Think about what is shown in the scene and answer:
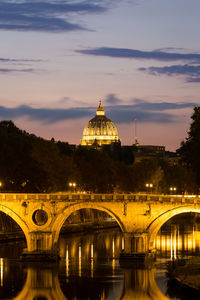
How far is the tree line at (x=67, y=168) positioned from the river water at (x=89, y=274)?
37.0ft

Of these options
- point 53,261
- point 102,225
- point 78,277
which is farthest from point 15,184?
point 78,277

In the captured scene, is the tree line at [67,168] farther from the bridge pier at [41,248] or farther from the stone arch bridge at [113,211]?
the bridge pier at [41,248]

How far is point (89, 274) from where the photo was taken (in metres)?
81.2

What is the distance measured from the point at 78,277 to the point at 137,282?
474cm

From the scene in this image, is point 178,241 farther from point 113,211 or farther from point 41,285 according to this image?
point 41,285

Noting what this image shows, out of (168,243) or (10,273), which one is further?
(168,243)

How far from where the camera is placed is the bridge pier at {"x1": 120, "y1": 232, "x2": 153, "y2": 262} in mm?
88081

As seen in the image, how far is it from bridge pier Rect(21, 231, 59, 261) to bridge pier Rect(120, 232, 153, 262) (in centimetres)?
613

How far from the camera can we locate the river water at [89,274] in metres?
73.8

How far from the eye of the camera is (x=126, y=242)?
88.6 m

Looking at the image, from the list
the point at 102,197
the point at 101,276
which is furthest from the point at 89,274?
the point at 102,197

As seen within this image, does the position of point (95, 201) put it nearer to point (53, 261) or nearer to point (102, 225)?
point (53, 261)

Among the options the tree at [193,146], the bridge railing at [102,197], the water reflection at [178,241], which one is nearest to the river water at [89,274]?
the water reflection at [178,241]

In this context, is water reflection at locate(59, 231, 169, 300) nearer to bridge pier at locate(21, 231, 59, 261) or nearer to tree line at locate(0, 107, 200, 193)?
bridge pier at locate(21, 231, 59, 261)
